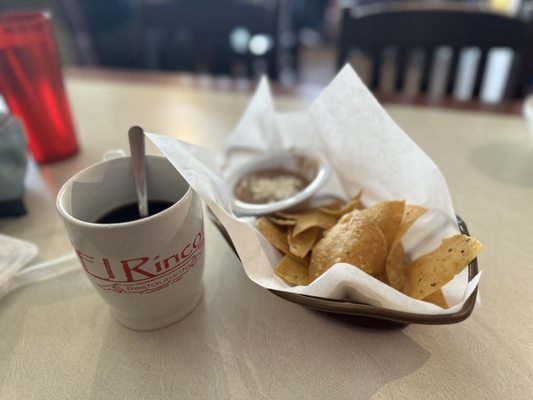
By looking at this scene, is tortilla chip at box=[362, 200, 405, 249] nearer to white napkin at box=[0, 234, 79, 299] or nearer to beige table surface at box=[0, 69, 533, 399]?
beige table surface at box=[0, 69, 533, 399]

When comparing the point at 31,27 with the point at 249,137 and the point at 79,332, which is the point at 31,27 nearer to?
the point at 249,137

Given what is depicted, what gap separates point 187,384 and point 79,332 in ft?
0.55

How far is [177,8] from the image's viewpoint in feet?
4.80

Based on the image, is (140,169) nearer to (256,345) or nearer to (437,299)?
(256,345)

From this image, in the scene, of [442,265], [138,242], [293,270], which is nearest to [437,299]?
[442,265]

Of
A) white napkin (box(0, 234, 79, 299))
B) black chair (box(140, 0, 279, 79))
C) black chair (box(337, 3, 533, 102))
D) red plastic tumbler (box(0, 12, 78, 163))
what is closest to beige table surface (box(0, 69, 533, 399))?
white napkin (box(0, 234, 79, 299))

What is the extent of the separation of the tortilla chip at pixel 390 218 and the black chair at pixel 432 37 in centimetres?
A: 89

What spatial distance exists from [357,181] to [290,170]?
174 millimetres

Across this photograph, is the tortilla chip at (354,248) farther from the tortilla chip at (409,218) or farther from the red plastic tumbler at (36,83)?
the red plastic tumbler at (36,83)

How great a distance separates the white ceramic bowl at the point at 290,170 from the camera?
628 mm

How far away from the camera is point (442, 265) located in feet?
1.50

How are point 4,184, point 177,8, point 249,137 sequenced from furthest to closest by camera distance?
1. point 177,8
2. point 249,137
3. point 4,184

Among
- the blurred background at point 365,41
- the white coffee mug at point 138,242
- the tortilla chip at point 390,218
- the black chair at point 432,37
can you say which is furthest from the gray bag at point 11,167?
the black chair at point 432,37

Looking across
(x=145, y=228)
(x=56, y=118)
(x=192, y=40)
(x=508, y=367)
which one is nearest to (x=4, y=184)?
(x=56, y=118)
